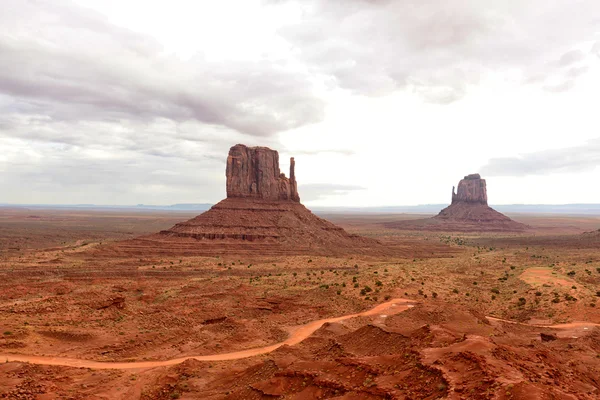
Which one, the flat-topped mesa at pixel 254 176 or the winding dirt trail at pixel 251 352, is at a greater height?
the flat-topped mesa at pixel 254 176

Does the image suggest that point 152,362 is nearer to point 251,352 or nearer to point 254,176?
point 251,352

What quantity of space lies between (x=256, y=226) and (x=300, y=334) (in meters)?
76.0

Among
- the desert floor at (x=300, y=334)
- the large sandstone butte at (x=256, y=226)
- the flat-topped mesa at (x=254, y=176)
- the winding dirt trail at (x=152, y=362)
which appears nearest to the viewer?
the desert floor at (x=300, y=334)

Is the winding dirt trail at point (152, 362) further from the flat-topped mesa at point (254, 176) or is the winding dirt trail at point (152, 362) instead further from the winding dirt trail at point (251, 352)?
the flat-topped mesa at point (254, 176)

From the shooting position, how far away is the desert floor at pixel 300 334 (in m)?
17.6

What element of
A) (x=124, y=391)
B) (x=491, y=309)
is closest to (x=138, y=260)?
(x=124, y=391)

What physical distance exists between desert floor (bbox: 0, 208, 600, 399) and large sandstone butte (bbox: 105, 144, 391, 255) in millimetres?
30355

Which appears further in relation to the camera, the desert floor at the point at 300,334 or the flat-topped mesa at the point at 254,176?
the flat-topped mesa at the point at 254,176

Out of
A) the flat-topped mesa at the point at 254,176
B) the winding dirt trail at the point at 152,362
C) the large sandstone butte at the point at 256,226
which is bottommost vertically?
the winding dirt trail at the point at 152,362

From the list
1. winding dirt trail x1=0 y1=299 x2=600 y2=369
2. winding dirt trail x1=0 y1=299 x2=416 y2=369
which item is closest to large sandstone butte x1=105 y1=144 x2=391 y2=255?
winding dirt trail x1=0 y1=299 x2=600 y2=369

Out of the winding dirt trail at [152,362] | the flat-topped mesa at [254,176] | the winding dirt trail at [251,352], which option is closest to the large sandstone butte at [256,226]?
the flat-topped mesa at [254,176]

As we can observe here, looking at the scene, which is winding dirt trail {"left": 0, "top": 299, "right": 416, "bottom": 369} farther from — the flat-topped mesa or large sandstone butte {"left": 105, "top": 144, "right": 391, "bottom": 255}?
the flat-topped mesa

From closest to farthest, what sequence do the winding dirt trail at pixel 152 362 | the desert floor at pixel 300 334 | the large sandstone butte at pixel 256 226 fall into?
the desert floor at pixel 300 334
the winding dirt trail at pixel 152 362
the large sandstone butte at pixel 256 226

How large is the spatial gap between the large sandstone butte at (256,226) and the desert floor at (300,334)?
30355 millimetres
